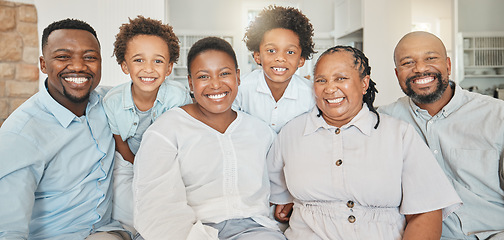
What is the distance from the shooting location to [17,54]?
3873mm

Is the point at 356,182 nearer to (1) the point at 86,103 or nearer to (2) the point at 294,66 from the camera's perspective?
(2) the point at 294,66

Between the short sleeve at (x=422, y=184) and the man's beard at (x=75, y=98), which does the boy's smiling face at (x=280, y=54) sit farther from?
the man's beard at (x=75, y=98)

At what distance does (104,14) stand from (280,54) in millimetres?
2488

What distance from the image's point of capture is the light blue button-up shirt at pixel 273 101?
2.12m

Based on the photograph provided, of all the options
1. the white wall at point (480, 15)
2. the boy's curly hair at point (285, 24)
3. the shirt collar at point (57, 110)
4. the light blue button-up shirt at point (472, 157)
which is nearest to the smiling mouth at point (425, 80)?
the light blue button-up shirt at point (472, 157)

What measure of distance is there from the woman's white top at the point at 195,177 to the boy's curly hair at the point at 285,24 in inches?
31.5

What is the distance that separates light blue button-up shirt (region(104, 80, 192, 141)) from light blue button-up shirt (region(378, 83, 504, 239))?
1271mm

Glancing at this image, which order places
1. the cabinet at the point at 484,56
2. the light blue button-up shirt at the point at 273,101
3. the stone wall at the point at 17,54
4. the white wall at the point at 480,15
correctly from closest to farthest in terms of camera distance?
the light blue button-up shirt at the point at 273,101 < the stone wall at the point at 17,54 < the white wall at the point at 480,15 < the cabinet at the point at 484,56

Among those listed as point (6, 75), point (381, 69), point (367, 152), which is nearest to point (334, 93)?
point (367, 152)

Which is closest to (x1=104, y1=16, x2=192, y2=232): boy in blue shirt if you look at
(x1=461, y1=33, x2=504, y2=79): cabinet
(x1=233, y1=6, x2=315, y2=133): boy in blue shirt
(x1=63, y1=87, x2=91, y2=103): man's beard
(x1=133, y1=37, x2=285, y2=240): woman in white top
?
(x1=63, y1=87, x2=91, y2=103): man's beard

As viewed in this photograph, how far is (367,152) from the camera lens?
1585mm

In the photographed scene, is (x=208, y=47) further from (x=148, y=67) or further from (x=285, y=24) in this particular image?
(x=285, y=24)

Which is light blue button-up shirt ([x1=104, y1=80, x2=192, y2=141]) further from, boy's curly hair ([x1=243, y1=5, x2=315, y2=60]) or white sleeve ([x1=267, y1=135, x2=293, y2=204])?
boy's curly hair ([x1=243, y1=5, x2=315, y2=60])

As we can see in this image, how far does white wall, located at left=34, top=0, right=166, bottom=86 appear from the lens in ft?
12.7
